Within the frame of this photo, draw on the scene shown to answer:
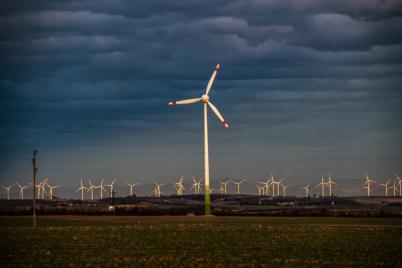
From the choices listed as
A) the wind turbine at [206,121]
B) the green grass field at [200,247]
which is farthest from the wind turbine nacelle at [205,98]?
the green grass field at [200,247]

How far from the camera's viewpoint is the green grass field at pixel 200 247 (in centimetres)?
4672

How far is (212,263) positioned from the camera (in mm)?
45625

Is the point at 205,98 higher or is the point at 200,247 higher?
the point at 205,98

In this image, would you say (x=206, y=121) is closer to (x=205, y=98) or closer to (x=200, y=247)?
(x=205, y=98)

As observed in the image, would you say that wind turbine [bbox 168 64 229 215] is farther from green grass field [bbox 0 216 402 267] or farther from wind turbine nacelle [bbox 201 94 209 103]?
green grass field [bbox 0 216 402 267]

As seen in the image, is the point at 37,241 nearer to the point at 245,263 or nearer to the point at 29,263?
the point at 29,263

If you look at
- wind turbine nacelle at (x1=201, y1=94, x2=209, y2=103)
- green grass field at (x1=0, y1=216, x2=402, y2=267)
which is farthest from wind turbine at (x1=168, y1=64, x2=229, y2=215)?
green grass field at (x1=0, y1=216, x2=402, y2=267)

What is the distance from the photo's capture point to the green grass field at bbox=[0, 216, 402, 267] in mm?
46719

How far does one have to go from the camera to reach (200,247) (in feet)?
189

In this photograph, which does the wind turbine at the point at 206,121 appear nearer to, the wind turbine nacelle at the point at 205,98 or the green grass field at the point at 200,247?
the wind turbine nacelle at the point at 205,98

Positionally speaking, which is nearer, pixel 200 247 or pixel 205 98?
pixel 200 247

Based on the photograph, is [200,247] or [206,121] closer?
[200,247]

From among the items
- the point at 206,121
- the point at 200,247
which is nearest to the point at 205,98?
the point at 206,121

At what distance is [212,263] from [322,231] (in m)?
35.1
